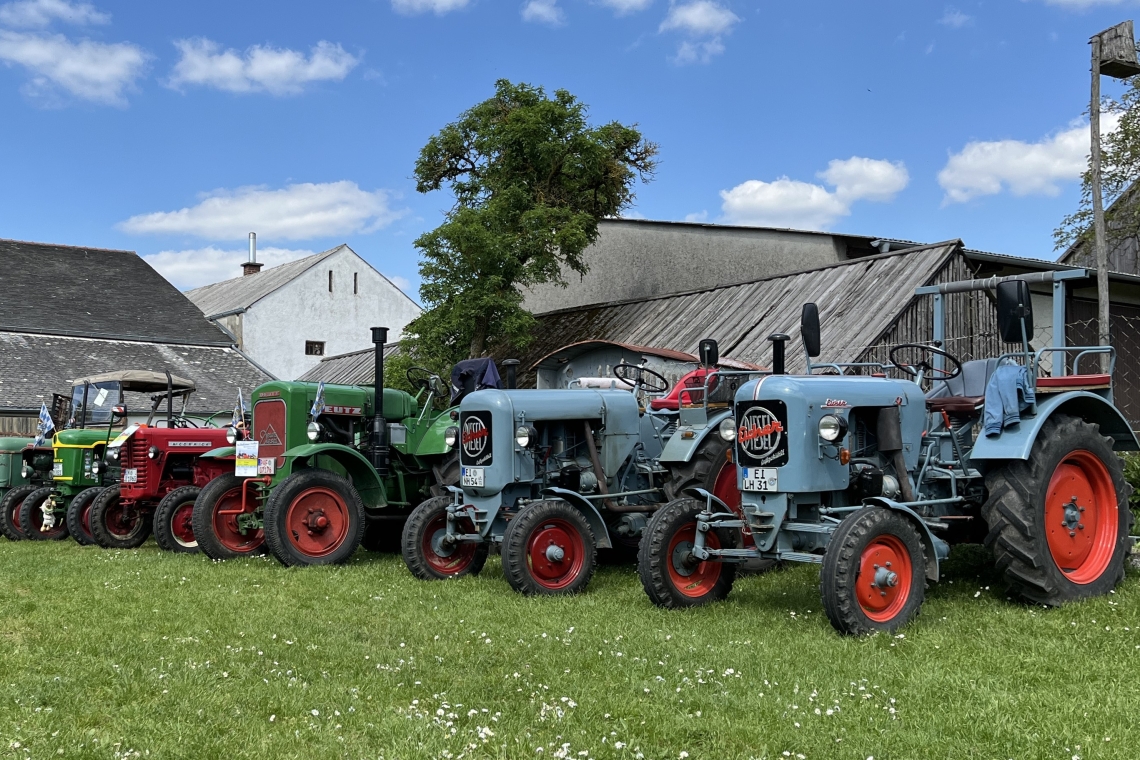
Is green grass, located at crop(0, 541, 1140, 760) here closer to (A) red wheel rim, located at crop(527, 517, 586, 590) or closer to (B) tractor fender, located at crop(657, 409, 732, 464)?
(A) red wheel rim, located at crop(527, 517, 586, 590)

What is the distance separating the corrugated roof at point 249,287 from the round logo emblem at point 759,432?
25.7 meters

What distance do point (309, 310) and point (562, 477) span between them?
2470 centimetres

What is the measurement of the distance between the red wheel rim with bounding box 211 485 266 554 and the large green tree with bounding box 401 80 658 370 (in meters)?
7.95

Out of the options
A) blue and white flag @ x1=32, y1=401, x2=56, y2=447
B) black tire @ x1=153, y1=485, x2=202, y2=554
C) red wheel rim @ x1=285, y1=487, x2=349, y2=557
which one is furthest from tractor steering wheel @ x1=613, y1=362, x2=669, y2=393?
blue and white flag @ x1=32, y1=401, x2=56, y2=447

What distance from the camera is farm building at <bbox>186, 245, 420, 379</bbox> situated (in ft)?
98.0

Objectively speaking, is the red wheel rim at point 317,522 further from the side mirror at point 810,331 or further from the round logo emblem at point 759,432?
the side mirror at point 810,331

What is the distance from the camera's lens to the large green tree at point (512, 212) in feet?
56.1

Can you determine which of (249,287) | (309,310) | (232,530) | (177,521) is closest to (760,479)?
(232,530)

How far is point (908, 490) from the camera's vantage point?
18.8ft

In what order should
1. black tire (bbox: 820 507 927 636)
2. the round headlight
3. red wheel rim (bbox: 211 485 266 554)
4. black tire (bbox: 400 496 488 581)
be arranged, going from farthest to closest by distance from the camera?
red wheel rim (bbox: 211 485 266 554)
black tire (bbox: 400 496 488 581)
the round headlight
black tire (bbox: 820 507 927 636)

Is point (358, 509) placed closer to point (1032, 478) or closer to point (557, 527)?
point (557, 527)

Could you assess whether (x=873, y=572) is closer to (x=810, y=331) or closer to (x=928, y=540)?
(x=928, y=540)

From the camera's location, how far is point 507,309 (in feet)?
56.4

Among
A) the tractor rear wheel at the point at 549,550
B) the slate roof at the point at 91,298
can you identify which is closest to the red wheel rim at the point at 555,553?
the tractor rear wheel at the point at 549,550
